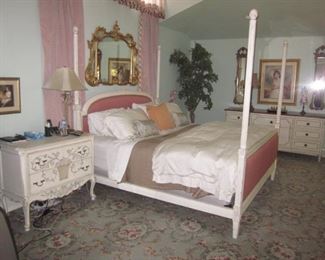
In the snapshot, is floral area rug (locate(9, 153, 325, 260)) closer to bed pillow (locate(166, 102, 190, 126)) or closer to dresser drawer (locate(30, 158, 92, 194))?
dresser drawer (locate(30, 158, 92, 194))

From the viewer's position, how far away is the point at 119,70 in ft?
14.6

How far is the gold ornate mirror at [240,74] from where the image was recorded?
6097 mm

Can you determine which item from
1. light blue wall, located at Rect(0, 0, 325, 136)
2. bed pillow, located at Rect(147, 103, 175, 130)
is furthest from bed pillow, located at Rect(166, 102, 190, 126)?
light blue wall, located at Rect(0, 0, 325, 136)

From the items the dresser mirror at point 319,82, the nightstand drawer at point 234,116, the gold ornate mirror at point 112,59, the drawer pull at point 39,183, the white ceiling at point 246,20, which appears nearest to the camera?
the drawer pull at point 39,183

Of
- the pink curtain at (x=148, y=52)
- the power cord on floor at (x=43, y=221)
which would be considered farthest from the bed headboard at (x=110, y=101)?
the power cord on floor at (x=43, y=221)

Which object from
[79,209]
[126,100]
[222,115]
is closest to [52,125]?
[79,209]

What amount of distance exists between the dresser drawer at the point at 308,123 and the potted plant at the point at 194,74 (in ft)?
5.54

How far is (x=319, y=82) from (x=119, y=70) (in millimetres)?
3699

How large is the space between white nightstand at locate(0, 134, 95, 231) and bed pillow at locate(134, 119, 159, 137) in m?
0.62

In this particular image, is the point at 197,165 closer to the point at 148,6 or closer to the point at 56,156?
the point at 56,156

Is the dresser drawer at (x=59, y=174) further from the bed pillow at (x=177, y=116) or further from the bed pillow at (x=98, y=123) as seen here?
the bed pillow at (x=177, y=116)

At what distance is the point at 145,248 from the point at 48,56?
227 centimetres

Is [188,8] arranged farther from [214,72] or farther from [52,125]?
[52,125]

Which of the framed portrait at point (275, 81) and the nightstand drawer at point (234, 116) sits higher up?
the framed portrait at point (275, 81)
